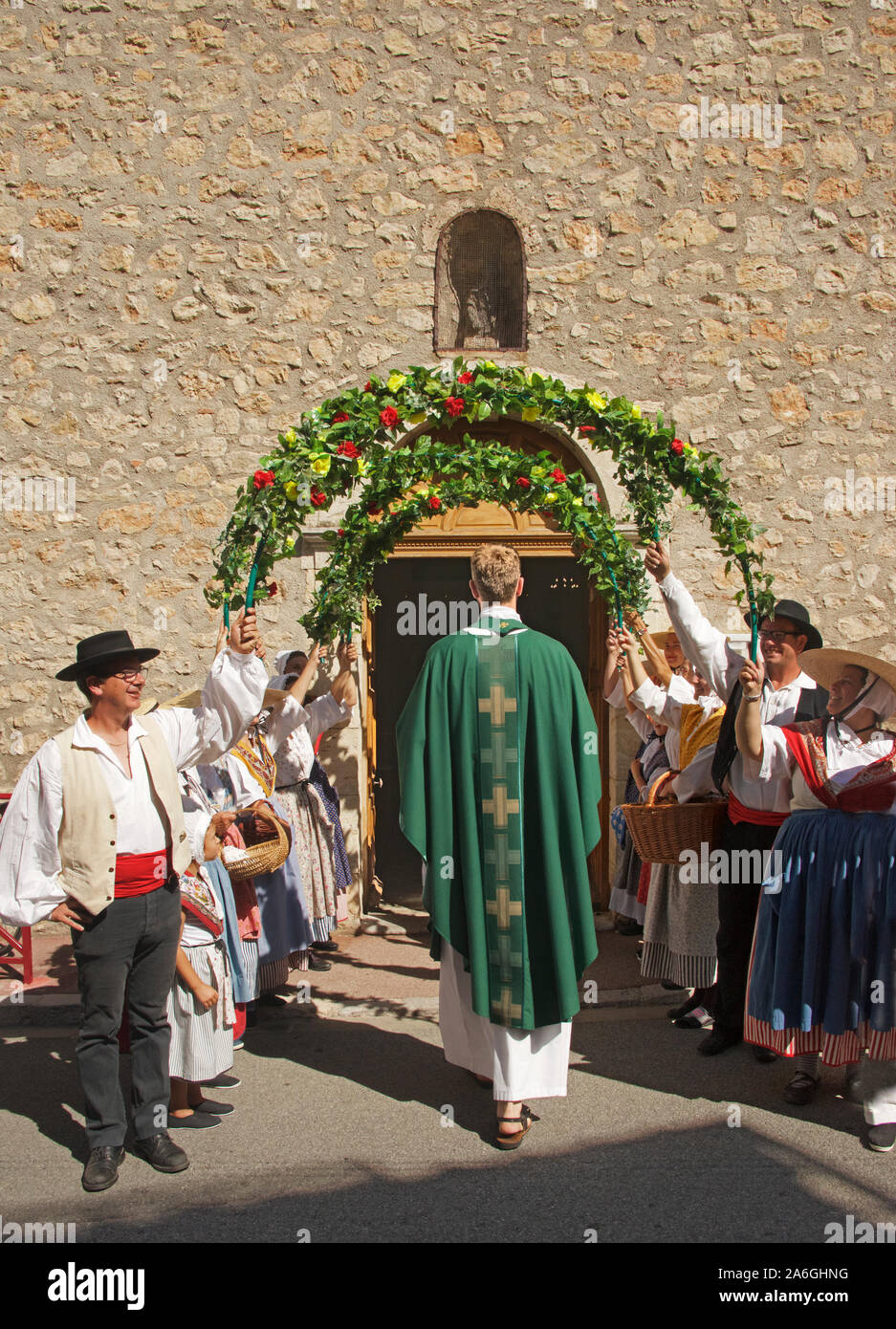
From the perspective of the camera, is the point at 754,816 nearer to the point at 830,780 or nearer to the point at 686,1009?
the point at 830,780

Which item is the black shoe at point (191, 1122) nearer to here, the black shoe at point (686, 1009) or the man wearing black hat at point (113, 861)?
the man wearing black hat at point (113, 861)

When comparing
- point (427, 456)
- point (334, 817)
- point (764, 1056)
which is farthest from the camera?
point (334, 817)

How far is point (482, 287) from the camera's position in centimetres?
745

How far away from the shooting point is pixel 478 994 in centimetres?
398

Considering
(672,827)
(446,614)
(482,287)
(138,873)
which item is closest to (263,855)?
(138,873)

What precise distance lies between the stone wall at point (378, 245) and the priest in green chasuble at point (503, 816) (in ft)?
10.7

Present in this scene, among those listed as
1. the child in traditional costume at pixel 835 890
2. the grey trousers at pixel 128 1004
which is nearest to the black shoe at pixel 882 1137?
the child in traditional costume at pixel 835 890

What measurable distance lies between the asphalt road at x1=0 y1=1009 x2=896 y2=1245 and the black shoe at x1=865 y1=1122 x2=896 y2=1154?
0.16ft

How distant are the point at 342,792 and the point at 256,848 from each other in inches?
98.9

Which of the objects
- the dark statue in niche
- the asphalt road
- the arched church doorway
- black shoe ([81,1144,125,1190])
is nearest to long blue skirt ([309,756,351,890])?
the arched church doorway

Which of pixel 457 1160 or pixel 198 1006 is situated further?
pixel 198 1006

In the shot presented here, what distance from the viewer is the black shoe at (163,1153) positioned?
12.1 feet

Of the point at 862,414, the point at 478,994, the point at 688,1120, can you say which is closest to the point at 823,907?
the point at 688,1120

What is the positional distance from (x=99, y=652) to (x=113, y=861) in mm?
755
